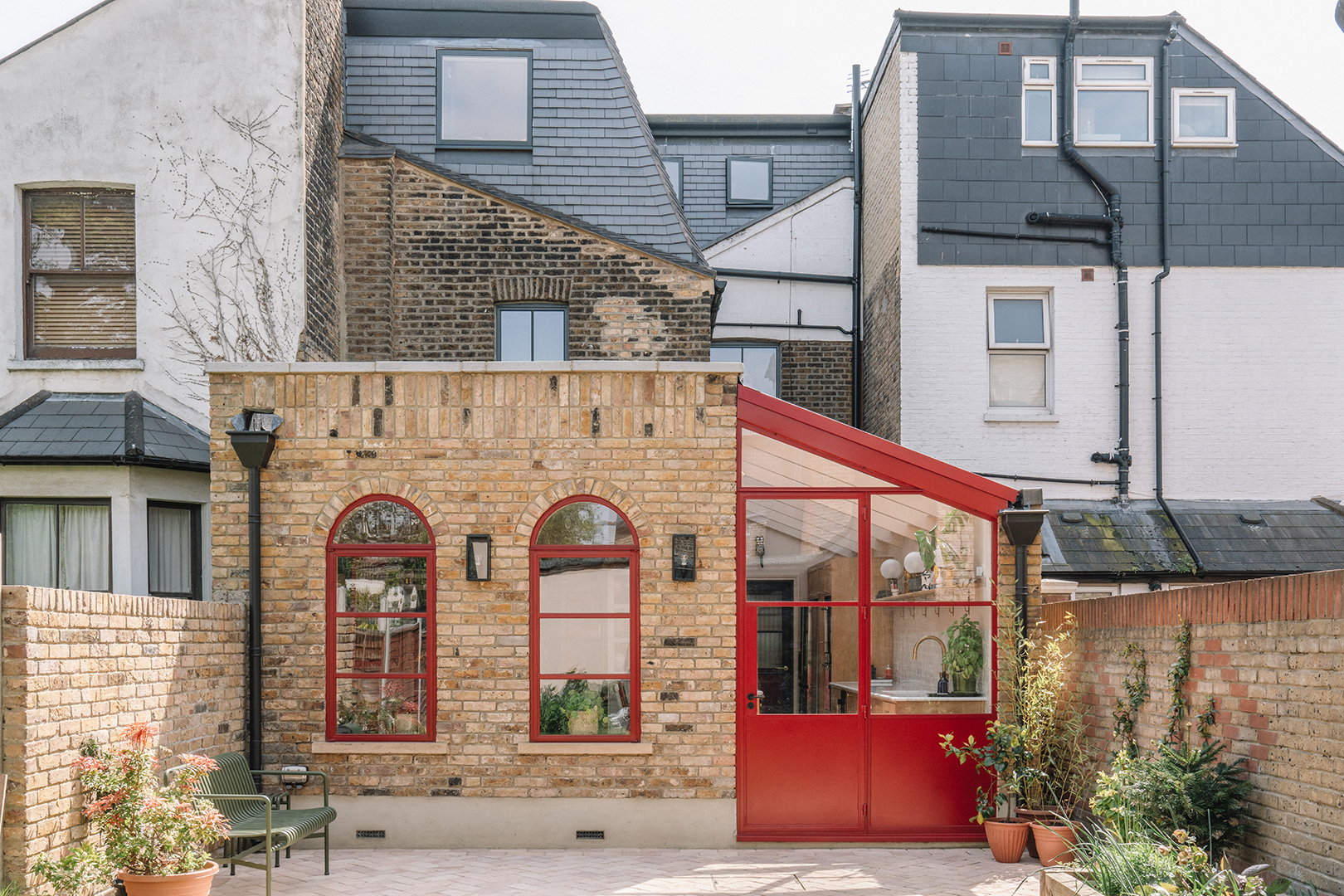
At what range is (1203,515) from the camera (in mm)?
11719

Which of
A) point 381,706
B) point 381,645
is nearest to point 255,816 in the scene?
point 381,706

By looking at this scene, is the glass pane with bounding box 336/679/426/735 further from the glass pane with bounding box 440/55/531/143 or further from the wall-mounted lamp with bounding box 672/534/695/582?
the glass pane with bounding box 440/55/531/143

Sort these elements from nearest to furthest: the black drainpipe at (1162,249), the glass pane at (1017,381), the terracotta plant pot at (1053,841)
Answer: the terracotta plant pot at (1053,841), the black drainpipe at (1162,249), the glass pane at (1017,381)

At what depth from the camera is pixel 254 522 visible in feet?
25.7

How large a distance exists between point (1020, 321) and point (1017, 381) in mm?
724

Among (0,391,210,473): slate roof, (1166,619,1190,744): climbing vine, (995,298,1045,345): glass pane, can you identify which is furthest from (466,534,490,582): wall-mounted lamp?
(995,298,1045,345): glass pane

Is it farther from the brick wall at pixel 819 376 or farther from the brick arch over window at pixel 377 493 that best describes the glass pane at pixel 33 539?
the brick wall at pixel 819 376

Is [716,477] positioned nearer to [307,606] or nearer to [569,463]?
[569,463]

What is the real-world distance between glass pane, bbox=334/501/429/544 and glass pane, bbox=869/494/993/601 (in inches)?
144

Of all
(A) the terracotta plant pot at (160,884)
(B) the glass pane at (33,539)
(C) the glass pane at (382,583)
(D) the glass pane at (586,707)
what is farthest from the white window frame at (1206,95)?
(B) the glass pane at (33,539)

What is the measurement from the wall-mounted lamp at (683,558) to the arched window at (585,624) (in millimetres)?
304

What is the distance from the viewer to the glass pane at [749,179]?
591 inches

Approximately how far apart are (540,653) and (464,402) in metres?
2.06

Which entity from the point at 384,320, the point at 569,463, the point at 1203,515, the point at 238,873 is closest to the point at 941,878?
the point at 569,463
